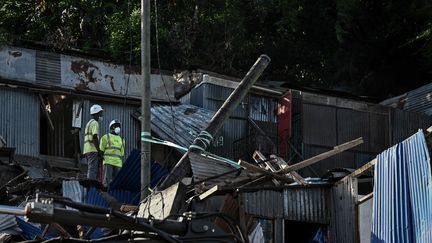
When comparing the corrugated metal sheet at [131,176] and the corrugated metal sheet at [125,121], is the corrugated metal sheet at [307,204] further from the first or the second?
the corrugated metal sheet at [125,121]

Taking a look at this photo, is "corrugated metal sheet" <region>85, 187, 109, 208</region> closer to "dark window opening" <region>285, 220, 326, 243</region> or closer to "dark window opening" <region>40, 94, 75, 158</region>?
"dark window opening" <region>285, 220, 326, 243</region>

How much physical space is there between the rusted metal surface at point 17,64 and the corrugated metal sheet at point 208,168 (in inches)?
275

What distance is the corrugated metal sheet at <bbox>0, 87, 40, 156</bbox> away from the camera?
17.9 metres

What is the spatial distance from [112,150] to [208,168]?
1957mm

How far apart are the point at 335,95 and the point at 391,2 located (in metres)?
6.48

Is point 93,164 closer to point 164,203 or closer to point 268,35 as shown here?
point 164,203

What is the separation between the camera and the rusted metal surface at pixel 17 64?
1883 centimetres

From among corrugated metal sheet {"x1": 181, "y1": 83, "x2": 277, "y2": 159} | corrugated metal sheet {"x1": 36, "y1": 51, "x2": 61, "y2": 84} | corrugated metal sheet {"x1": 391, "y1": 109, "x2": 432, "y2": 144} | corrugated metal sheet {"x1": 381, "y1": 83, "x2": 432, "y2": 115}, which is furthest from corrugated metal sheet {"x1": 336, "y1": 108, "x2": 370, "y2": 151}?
corrugated metal sheet {"x1": 36, "y1": 51, "x2": 61, "y2": 84}

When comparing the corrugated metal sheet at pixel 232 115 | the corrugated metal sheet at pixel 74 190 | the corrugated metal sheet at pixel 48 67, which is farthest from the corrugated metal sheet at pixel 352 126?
the corrugated metal sheet at pixel 74 190

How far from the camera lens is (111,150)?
14.4m

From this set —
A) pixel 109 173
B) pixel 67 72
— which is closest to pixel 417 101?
pixel 67 72

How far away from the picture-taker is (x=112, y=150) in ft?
47.3

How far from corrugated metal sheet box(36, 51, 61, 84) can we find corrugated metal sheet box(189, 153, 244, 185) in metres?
6.82

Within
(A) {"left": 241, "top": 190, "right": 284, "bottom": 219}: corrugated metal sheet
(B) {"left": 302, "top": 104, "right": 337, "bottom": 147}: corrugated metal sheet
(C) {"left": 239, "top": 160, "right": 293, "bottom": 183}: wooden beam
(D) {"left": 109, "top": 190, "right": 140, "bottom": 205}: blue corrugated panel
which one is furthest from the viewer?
(B) {"left": 302, "top": 104, "right": 337, "bottom": 147}: corrugated metal sheet
